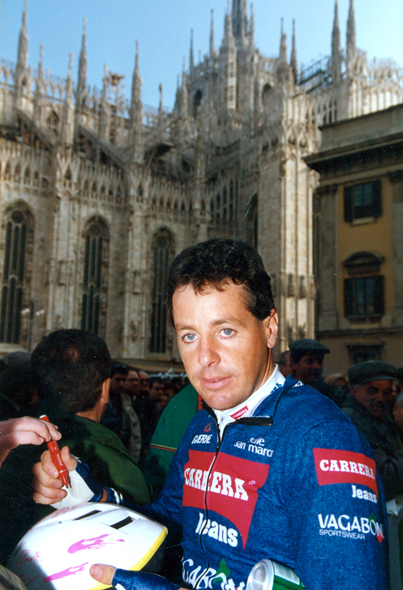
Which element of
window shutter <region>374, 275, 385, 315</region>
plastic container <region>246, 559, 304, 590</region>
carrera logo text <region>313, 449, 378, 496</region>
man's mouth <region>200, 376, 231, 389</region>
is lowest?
plastic container <region>246, 559, 304, 590</region>

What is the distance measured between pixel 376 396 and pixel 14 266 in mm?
20436

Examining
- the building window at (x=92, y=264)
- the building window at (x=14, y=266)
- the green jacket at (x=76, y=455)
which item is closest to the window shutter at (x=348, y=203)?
the green jacket at (x=76, y=455)

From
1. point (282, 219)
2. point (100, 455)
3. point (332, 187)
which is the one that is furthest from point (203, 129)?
point (100, 455)

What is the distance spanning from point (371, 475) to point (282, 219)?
19.5 meters

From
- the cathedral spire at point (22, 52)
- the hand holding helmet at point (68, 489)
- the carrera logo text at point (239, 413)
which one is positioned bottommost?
the hand holding helmet at point (68, 489)

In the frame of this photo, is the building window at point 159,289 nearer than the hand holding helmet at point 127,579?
No

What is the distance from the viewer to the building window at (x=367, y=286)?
598cm

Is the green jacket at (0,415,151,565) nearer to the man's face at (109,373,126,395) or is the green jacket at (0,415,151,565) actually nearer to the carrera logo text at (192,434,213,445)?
the carrera logo text at (192,434,213,445)

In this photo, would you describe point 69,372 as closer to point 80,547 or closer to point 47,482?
point 47,482

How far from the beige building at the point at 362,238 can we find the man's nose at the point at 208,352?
4382 mm

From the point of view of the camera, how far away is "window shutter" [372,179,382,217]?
6.70 meters

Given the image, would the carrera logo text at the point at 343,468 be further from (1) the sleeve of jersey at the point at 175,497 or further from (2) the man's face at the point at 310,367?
(2) the man's face at the point at 310,367

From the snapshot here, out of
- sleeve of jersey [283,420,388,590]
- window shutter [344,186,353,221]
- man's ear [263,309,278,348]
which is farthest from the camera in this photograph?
window shutter [344,186,353,221]

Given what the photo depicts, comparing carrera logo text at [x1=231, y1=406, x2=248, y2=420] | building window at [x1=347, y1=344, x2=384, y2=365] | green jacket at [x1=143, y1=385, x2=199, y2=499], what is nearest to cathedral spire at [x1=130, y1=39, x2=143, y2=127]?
building window at [x1=347, y1=344, x2=384, y2=365]
